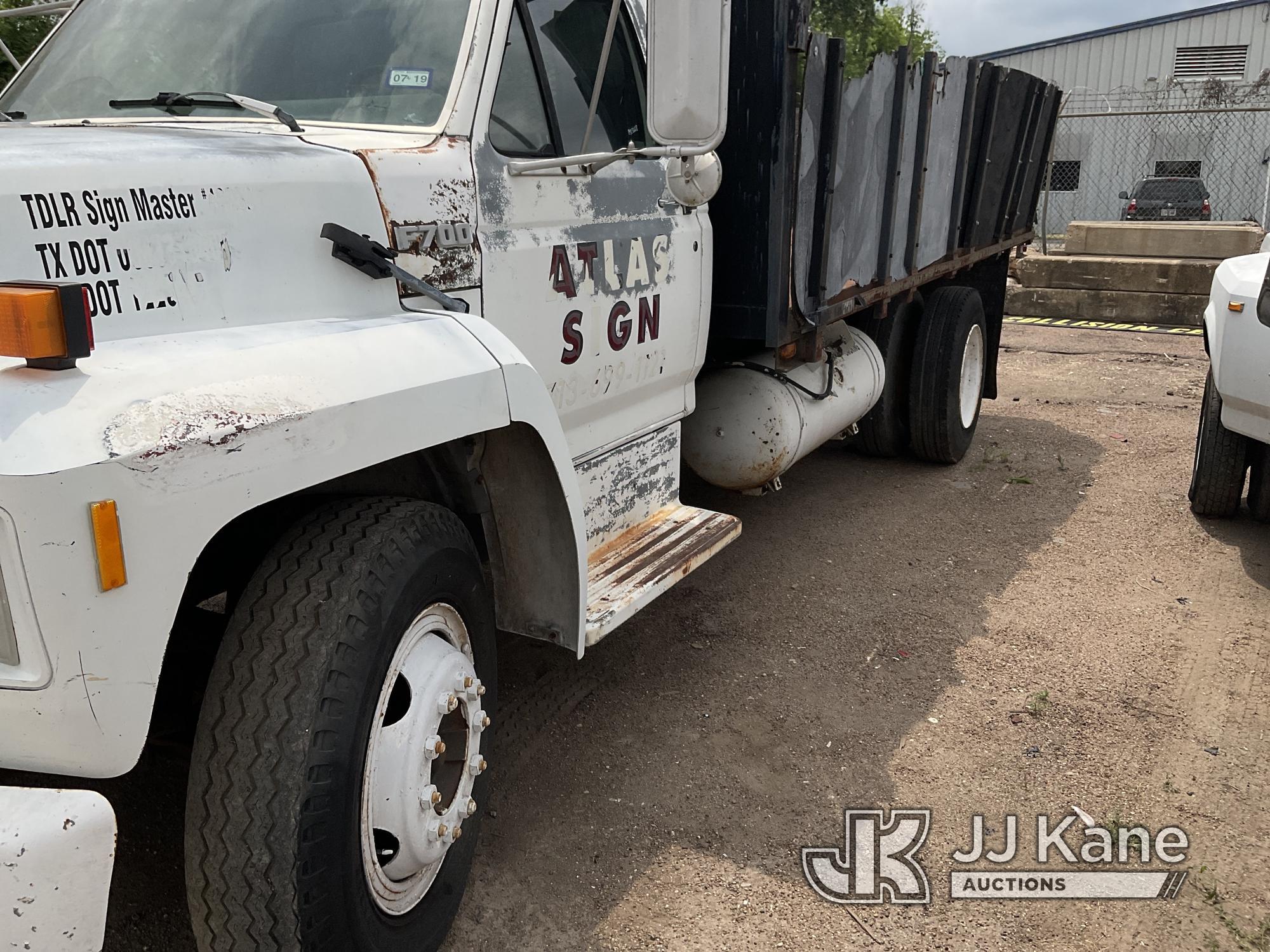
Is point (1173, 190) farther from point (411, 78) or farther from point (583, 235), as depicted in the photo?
point (411, 78)

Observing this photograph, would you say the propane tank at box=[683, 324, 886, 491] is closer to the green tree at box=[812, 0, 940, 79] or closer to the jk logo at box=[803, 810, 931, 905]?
the jk logo at box=[803, 810, 931, 905]

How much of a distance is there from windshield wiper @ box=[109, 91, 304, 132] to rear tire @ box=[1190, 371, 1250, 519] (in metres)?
4.45

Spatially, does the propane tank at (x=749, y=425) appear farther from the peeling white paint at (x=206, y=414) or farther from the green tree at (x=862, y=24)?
the green tree at (x=862, y=24)

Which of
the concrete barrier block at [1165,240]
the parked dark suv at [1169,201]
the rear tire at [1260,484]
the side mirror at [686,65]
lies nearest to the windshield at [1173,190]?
the parked dark suv at [1169,201]

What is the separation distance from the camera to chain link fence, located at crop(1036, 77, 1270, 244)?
74.5ft

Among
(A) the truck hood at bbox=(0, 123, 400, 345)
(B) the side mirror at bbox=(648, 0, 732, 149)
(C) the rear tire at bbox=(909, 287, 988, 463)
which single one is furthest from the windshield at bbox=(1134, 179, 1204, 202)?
(A) the truck hood at bbox=(0, 123, 400, 345)

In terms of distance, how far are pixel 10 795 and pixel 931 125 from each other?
4833 mm

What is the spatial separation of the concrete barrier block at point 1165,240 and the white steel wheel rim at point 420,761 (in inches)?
473

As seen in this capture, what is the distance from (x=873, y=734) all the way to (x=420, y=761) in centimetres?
182

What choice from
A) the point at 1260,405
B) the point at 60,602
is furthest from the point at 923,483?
the point at 60,602

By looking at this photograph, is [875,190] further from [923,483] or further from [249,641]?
[249,641]

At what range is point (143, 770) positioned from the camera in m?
3.18

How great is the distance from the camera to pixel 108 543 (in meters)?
1.65

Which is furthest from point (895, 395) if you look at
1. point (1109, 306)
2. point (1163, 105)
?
point (1163, 105)
